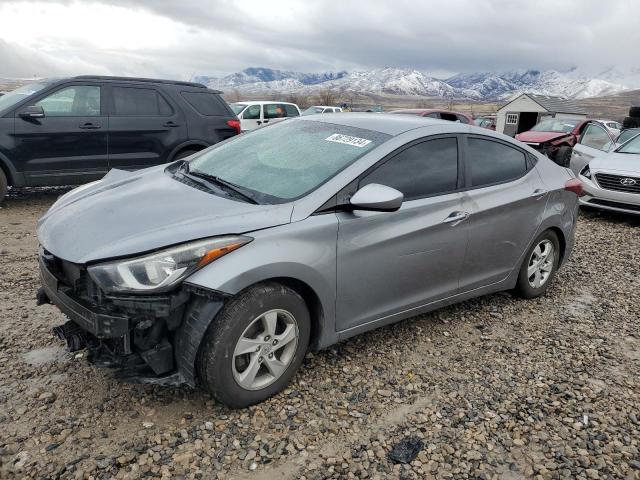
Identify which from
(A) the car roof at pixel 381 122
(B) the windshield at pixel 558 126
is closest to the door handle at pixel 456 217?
(A) the car roof at pixel 381 122

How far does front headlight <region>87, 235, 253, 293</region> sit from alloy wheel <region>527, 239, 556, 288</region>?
10.2 feet

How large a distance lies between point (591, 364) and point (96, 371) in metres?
3.32

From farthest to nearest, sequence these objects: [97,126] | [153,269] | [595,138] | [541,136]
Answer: [541,136] → [595,138] → [97,126] → [153,269]

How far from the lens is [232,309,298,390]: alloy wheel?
2.69m

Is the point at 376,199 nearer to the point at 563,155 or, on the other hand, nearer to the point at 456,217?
the point at 456,217

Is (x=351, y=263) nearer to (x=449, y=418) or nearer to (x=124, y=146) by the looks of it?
(x=449, y=418)

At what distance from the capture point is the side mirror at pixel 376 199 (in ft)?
9.45

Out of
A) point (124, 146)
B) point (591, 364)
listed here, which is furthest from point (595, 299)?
point (124, 146)

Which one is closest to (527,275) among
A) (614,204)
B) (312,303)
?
(312,303)

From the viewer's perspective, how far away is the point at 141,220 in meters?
2.70

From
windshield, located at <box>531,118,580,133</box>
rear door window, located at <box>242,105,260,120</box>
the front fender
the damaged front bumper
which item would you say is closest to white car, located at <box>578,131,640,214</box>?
windshield, located at <box>531,118,580,133</box>

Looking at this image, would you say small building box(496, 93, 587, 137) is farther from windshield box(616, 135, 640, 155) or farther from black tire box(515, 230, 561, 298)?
black tire box(515, 230, 561, 298)

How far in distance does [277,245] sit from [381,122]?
1505 mm

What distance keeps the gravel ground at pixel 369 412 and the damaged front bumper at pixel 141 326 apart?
0.33 metres
